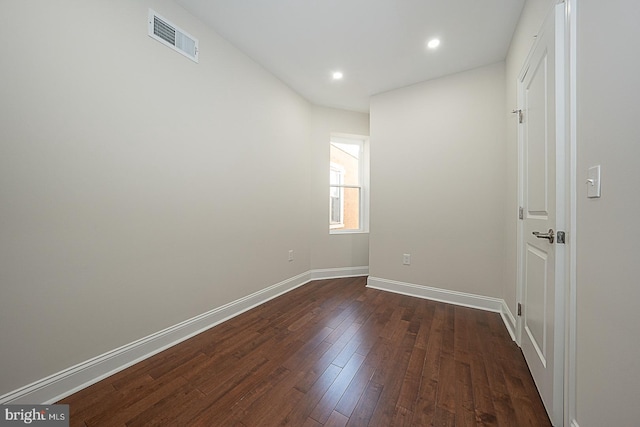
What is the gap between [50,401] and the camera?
1273 mm

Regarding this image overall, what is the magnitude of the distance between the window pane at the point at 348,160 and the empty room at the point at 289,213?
900mm

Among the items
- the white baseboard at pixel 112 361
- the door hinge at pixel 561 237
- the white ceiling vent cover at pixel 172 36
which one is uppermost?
the white ceiling vent cover at pixel 172 36

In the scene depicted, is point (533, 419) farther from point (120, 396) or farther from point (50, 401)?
point (50, 401)

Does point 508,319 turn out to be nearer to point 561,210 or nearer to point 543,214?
point 543,214

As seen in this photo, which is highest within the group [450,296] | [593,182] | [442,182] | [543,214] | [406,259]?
[442,182]

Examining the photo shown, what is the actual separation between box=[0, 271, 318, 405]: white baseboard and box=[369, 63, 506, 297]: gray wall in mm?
2073

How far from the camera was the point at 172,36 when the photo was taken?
1.79m

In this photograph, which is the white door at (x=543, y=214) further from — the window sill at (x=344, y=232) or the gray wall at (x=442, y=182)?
the window sill at (x=344, y=232)

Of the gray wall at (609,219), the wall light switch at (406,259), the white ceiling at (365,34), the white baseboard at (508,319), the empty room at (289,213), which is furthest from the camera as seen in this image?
the wall light switch at (406,259)

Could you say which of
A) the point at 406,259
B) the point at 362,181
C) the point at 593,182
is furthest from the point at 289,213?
the point at 593,182

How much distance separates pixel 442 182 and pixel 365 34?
1.74 metres

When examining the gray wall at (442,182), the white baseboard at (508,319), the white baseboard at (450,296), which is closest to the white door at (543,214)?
the white baseboard at (508,319)

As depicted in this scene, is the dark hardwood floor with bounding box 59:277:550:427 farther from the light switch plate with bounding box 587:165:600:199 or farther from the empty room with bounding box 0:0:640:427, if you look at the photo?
the light switch plate with bounding box 587:165:600:199

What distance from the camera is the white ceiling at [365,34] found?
183cm
